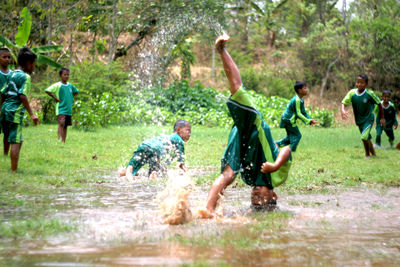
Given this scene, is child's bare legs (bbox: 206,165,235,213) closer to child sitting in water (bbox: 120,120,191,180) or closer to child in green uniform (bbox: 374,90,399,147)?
child sitting in water (bbox: 120,120,191,180)

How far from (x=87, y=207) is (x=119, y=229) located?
46.4 inches

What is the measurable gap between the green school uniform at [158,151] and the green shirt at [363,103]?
532 cm

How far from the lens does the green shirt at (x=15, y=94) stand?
772 cm

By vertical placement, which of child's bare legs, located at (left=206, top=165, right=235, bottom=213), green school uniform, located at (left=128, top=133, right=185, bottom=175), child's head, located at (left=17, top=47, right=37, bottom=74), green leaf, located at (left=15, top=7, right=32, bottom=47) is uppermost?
green leaf, located at (left=15, top=7, right=32, bottom=47)

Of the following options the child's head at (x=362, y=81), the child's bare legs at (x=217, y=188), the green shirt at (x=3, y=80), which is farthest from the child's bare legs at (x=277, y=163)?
the child's head at (x=362, y=81)

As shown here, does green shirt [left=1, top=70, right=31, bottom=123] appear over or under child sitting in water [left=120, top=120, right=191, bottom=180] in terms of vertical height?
over

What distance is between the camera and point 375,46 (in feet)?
86.8

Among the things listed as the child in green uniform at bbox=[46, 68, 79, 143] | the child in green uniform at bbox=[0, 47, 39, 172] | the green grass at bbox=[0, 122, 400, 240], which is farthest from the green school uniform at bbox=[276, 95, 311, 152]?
the child in green uniform at bbox=[46, 68, 79, 143]

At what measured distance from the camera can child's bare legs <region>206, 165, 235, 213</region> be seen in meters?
5.01

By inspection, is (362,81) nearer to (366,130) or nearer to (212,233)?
(366,130)

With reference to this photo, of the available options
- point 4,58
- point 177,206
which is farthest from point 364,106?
point 177,206

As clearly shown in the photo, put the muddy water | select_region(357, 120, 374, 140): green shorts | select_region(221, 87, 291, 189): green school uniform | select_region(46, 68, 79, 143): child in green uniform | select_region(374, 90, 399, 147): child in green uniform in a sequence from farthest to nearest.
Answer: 1. select_region(374, 90, 399, 147): child in green uniform
2. select_region(46, 68, 79, 143): child in green uniform
3. select_region(357, 120, 374, 140): green shorts
4. select_region(221, 87, 291, 189): green school uniform
5. the muddy water

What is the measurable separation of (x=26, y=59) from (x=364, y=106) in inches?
287

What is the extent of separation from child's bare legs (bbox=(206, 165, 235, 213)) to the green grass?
1.44 metres
